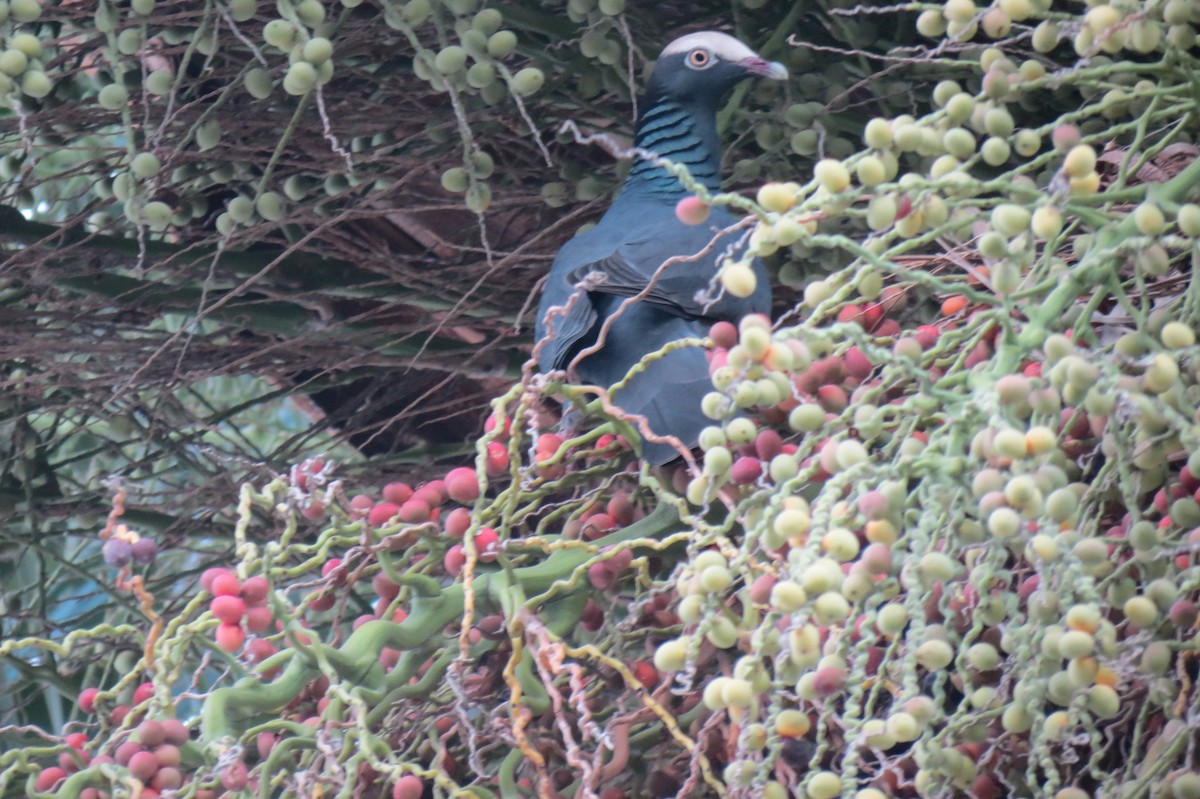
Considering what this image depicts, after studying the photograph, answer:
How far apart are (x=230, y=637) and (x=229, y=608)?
0.05 ft

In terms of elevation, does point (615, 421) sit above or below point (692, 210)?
below

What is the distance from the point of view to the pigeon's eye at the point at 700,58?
153 centimetres

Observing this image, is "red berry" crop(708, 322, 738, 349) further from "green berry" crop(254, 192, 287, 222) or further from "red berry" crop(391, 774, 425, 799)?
"green berry" crop(254, 192, 287, 222)

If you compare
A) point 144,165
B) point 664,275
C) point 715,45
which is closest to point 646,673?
point 664,275

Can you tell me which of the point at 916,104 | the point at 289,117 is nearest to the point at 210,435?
the point at 289,117

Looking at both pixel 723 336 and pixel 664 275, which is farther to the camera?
pixel 664 275

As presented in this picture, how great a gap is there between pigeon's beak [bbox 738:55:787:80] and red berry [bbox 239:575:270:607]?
0.74 metres

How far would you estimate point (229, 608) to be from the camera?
0.88m

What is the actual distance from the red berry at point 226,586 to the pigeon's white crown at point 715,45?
0.79 meters

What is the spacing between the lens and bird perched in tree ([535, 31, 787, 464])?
4.11 ft

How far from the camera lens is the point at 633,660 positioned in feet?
3.36

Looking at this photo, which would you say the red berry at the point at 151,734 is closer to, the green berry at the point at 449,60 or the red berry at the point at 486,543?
the red berry at the point at 486,543

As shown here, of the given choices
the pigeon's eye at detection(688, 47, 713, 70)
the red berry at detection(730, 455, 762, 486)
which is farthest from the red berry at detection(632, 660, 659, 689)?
the pigeon's eye at detection(688, 47, 713, 70)

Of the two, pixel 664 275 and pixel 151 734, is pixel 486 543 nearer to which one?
pixel 151 734
